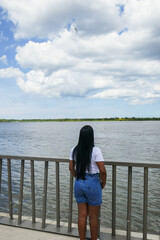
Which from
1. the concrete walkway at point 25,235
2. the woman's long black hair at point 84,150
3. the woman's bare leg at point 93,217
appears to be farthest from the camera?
the concrete walkway at point 25,235

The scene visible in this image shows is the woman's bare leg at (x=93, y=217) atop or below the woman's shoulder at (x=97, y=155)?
below

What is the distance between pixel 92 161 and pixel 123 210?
5625mm

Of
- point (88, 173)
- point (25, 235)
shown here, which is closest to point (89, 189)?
point (88, 173)

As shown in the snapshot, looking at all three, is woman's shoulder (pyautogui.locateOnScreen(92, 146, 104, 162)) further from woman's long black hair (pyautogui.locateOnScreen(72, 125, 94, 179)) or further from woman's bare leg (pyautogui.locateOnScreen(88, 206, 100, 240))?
woman's bare leg (pyautogui.locateOnScreen(88, 206, 100, 240))

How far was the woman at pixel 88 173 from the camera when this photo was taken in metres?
2.76

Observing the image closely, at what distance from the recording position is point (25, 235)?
3.44 m

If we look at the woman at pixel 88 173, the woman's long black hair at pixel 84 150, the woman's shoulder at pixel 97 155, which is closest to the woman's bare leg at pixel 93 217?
the woman at pixel 88 173

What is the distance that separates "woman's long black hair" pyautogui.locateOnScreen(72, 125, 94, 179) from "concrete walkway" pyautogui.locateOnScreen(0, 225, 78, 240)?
1145 mm

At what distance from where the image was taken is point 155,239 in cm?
326

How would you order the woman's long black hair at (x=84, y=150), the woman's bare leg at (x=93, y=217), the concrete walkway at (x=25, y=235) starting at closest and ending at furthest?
the woman's long black hair at (x=84, y=150) < the woman's bare leg at (x=93, y=217) < the concrete walkway at (x=25, y=235)

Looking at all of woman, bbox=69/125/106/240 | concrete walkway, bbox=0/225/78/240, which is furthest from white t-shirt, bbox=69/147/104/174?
concrete walkway, bbox=0/225/78/240

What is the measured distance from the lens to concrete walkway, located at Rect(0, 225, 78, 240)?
132 inches

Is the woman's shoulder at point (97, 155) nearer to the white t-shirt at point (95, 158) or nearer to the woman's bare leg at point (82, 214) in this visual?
the white t-shirt at point (95, 158)

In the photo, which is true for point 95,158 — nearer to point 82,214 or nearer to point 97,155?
point 97,155
